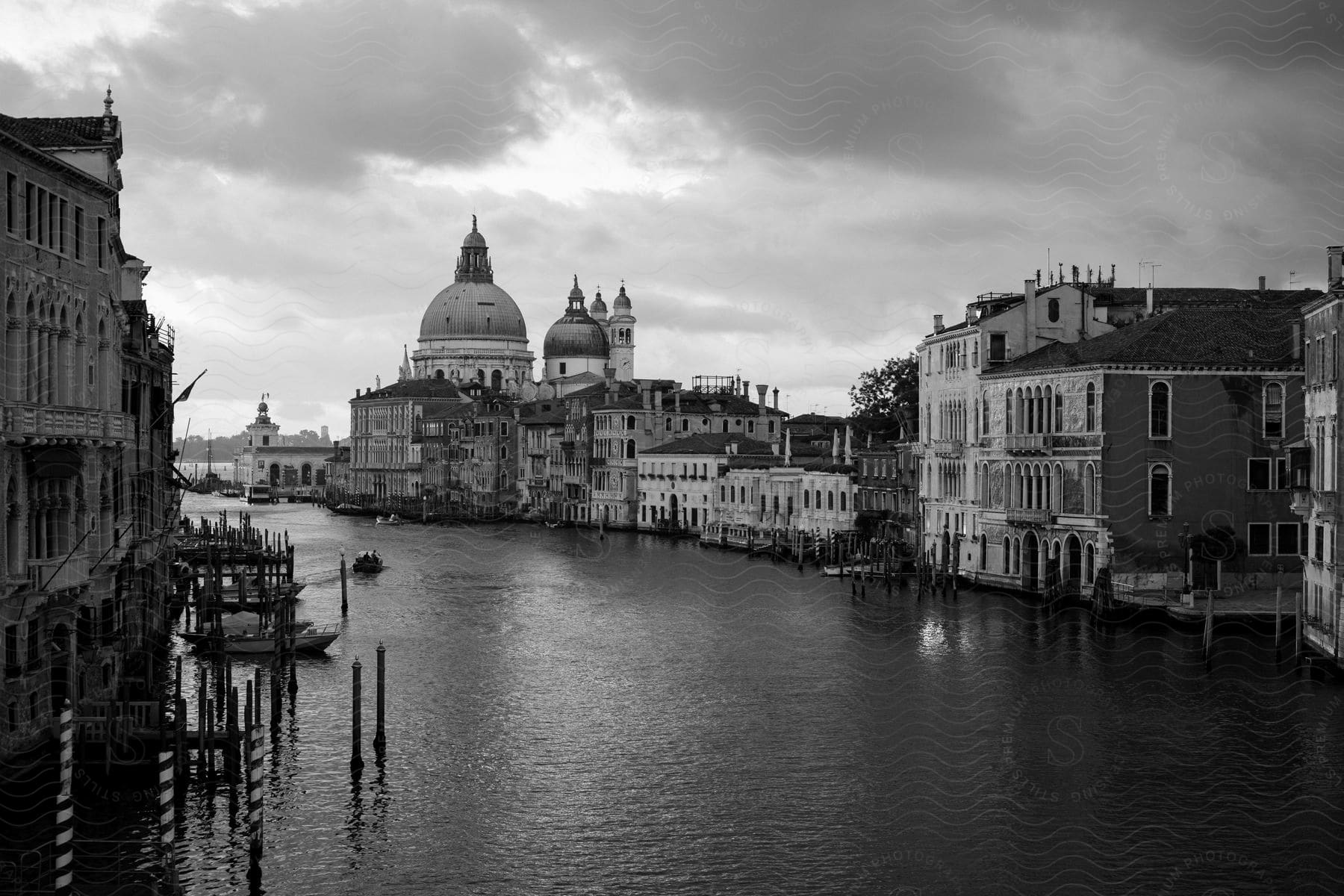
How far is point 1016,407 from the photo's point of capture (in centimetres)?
4128

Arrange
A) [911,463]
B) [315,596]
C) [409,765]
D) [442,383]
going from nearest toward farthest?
1. [409,765]
2. [315,596]
3. [911,463]
4. [442,383]

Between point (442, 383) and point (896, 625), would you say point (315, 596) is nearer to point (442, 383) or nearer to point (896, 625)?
point (896, 625)

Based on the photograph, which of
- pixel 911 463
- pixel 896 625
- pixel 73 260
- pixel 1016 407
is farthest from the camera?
pixel 911 463

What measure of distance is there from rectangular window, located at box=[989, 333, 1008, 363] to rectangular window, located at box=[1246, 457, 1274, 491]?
27.4 ft

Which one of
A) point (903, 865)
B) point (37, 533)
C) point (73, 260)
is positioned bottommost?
point (903, 865)

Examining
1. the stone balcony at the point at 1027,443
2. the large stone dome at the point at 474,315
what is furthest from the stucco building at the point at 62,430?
the large stone dome at the point at 474,315

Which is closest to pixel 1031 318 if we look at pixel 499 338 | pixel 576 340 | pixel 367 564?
pixel 367 564

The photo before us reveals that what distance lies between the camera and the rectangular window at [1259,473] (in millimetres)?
36719

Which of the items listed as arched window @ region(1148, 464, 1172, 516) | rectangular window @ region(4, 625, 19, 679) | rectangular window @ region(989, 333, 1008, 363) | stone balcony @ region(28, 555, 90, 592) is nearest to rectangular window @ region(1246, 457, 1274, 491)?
arched window @ region(1148, 464, 1172, 516)

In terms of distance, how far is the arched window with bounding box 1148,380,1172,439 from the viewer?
37250 mm

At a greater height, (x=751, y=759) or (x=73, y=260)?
(x=73, y=260)

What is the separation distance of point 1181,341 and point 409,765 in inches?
886

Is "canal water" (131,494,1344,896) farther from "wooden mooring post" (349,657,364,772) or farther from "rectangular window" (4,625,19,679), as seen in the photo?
"rectangular window" (4,625,19,679)

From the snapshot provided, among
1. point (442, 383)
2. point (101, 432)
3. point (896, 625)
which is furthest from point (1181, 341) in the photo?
point (442, 383)
